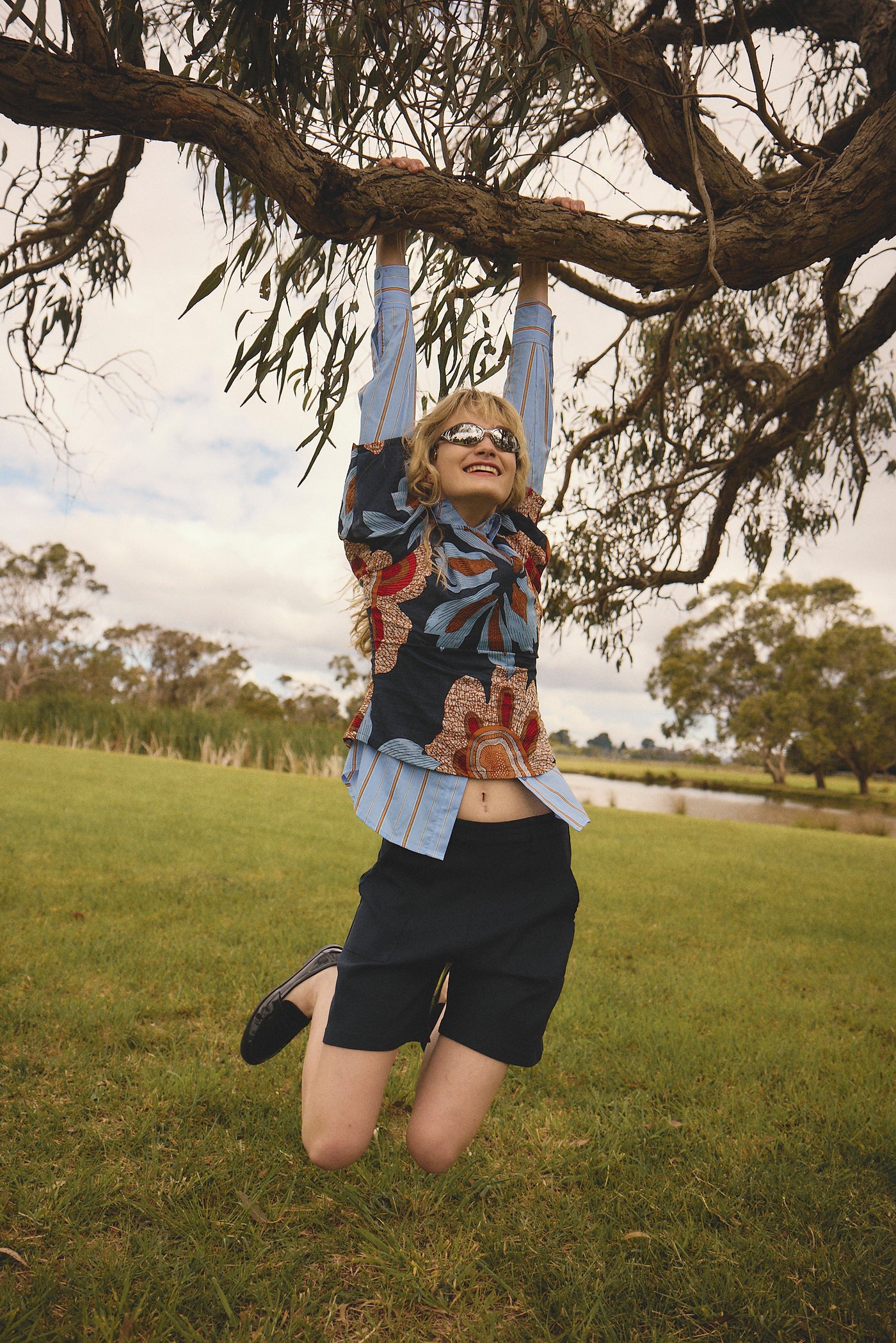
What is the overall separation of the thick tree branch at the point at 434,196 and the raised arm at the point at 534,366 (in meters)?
0.15

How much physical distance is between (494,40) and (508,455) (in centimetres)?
117

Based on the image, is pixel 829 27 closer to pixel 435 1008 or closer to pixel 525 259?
pixel 525 259

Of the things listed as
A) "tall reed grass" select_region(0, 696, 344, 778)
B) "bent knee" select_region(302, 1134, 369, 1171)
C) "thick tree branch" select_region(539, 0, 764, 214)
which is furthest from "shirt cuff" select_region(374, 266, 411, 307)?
"tall reed grass" select_region(0, 696, 344, 778)

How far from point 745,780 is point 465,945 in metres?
38.0

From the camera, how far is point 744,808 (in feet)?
63.5

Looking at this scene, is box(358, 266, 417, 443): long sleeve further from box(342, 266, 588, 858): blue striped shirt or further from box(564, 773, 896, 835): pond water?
box(564, 773, 896, 835): pond water

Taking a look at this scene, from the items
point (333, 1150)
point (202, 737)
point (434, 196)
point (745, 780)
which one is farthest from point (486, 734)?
point (745, 780)

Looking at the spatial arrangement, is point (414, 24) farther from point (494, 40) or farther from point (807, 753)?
point (807, 753)

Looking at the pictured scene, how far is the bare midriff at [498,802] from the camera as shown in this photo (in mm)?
1759

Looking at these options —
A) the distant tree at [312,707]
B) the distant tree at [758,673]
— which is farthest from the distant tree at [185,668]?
the distant tree at [758,673]

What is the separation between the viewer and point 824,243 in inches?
89.8

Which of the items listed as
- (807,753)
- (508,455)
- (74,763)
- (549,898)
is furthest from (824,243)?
(807,753)

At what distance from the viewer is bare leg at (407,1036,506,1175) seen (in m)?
1.77

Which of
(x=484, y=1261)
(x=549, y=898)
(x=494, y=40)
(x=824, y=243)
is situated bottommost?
(x=484, y=1261)
